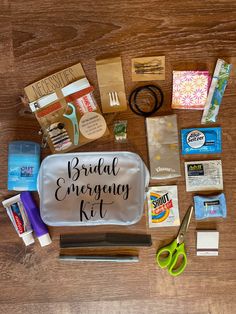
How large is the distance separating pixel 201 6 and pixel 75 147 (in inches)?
17.3

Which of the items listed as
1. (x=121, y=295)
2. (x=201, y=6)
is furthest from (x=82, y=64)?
(x=121, y=295)

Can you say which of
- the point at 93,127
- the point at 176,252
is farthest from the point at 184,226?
the point at 93,127

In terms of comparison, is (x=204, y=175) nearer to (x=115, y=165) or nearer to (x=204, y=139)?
(x=204, y=139)

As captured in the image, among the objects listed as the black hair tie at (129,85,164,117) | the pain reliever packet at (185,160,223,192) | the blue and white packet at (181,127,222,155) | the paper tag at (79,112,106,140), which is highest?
the black hair tie at (129,85,164,117)

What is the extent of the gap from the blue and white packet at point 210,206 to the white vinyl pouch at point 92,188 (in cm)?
13

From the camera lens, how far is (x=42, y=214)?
2.96 ft

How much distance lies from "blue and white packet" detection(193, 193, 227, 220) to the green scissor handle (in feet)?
0.29

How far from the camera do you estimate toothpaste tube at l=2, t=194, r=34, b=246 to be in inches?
35.6

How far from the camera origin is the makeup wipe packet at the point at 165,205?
0.91 meters

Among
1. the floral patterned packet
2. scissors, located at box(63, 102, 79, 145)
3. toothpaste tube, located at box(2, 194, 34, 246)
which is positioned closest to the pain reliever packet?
the floral patterned packet

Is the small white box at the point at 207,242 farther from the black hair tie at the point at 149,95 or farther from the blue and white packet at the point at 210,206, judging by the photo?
the black hair tie at the point at 149,95

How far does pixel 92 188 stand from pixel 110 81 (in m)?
0.25

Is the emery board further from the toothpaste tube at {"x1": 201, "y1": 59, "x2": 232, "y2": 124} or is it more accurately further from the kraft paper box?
the toothpaste tube at {"x1": 201, "y1": 59, "x2": 232, "y2": 124}

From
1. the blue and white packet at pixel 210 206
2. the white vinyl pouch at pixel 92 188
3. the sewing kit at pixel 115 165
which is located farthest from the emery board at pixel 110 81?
the blue and white packet at pixel 210 206
